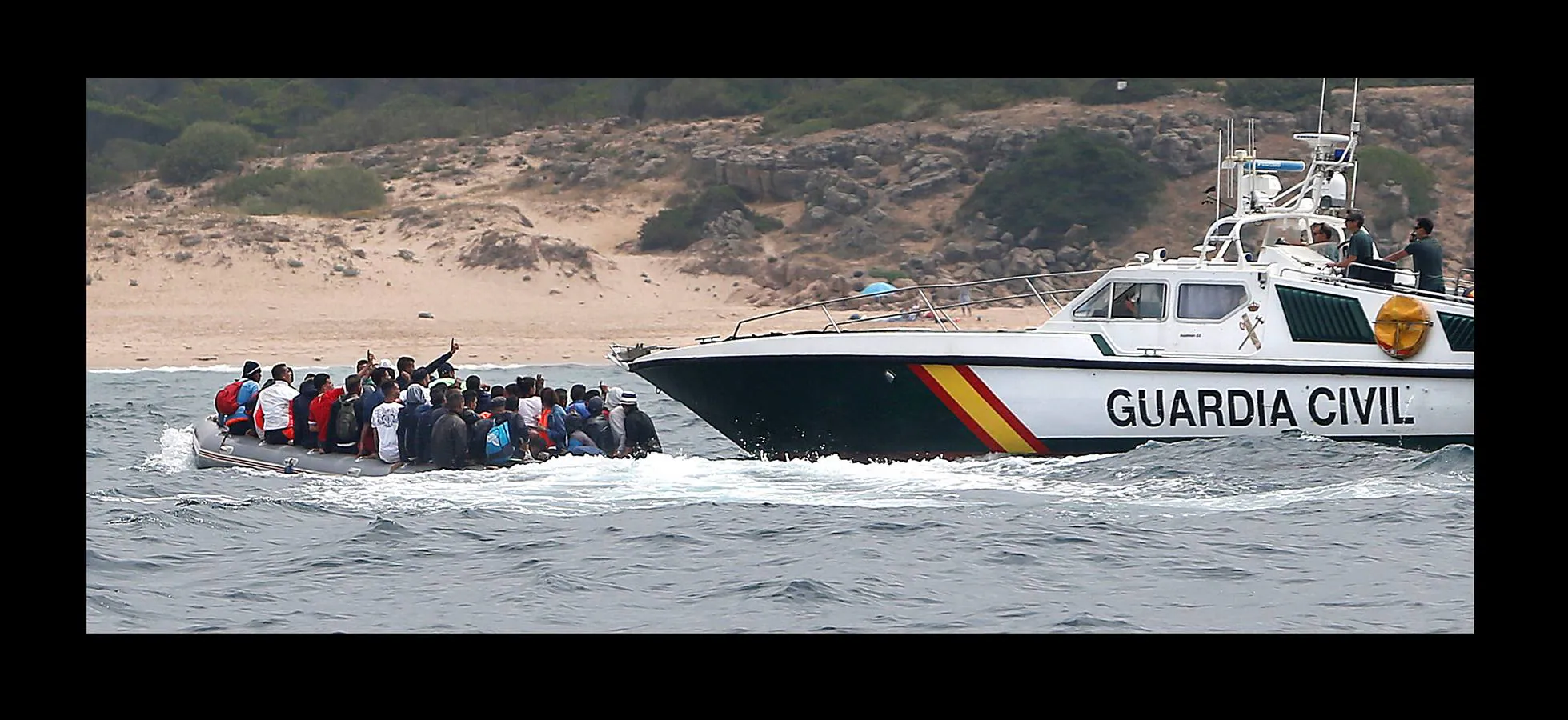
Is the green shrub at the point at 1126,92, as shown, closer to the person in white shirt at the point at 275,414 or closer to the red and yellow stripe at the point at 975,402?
the red and yellow stripe at the point at 975,402

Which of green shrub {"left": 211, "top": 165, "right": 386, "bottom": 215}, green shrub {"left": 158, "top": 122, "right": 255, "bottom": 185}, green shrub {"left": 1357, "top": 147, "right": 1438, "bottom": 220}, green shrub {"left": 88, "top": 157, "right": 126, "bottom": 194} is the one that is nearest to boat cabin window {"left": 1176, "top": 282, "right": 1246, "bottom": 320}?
green shrub {"left": 1357, "top": 147, "right": 1438, "bottom": 220}

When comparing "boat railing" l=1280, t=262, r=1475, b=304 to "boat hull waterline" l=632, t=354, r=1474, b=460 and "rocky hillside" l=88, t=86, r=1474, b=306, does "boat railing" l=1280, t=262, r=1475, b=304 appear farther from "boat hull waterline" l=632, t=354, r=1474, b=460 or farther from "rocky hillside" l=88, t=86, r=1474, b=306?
"rocky hillside" l=88, t=86, r=1474, b=306

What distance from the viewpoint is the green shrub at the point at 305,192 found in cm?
4403

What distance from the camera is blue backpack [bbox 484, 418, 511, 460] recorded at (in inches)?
640

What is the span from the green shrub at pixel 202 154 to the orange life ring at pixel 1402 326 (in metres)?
37.5

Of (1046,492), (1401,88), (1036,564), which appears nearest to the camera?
(1036,564)

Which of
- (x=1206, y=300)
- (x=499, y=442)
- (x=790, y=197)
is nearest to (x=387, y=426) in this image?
(x=499, y=442)

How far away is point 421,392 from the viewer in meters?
16.8

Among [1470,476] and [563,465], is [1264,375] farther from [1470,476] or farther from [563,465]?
[563,465]

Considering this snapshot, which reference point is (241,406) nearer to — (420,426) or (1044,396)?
(420,426)

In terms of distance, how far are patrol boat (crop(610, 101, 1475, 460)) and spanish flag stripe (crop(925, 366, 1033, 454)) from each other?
1cm

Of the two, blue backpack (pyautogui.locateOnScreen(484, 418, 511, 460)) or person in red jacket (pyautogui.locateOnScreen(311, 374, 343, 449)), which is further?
person in red jacket (pyautogui.locateOnScreen(311, 374, 343, 449))
